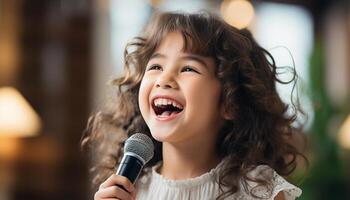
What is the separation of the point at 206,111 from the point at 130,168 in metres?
0.17

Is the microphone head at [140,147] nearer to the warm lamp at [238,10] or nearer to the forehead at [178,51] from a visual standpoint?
the forehead at [178,51]

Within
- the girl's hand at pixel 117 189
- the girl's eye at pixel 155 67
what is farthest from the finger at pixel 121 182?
the girl's eye at pixel 155 67

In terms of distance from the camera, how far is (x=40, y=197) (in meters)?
5.05

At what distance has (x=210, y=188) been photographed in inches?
44.1

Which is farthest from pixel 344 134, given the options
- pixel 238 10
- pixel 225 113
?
pixel 225 113

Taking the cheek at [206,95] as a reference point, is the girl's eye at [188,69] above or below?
above

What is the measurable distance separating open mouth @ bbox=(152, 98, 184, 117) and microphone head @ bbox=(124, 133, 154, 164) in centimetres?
5

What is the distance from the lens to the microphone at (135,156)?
38.3 inches

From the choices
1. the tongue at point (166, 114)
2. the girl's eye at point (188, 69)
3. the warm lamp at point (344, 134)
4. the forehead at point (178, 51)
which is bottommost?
the warm lamp at point (344, 134)

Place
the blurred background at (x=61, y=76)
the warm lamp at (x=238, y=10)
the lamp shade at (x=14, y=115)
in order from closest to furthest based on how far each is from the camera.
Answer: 1. the lamp shade at (x=14, y=115)
2. the warm lamp at (x=238, y=10)
3. the blurred background at (x=61, y=76)

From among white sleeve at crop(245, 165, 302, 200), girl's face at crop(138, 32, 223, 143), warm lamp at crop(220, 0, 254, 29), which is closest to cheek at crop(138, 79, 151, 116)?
girl's face at crop(138, 32, 223, 143)

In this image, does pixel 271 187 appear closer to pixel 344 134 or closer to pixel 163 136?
pixel 163 136

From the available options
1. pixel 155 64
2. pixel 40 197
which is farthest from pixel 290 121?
pixel 40 197

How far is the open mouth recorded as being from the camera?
1.04 m
